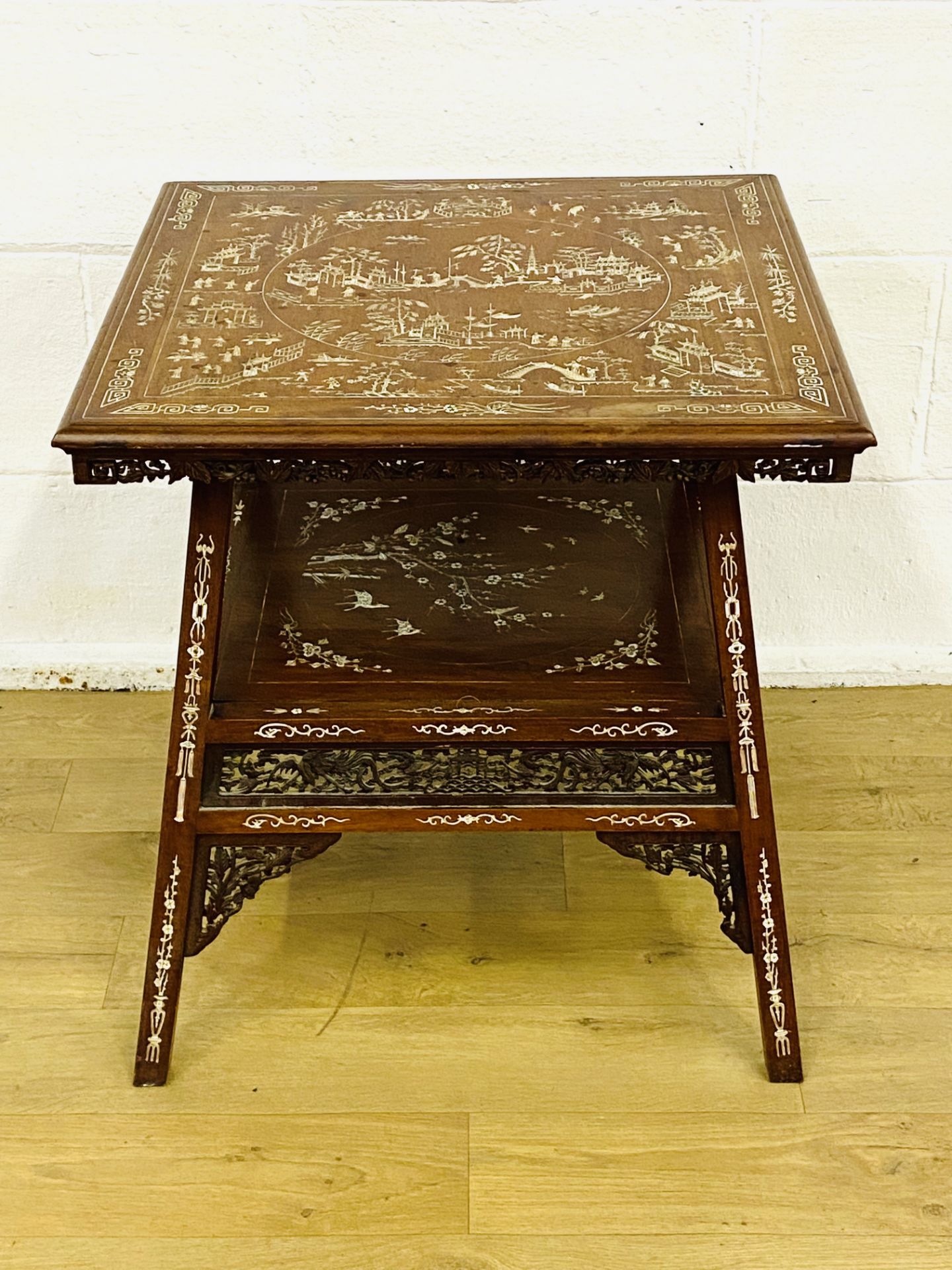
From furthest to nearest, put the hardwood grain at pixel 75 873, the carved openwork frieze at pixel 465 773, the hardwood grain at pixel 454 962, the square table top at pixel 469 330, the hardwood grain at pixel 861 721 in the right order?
1. the hardwood grain at pixel 861 721
2. the hardwood grain at pixel 75 873
3. the hardwood grain at pixel 454 962
4. the carved openwork frieze at pixel 465 773
5. the square table top at pixel 469 330

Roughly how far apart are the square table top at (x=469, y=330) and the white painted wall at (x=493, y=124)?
174 millimetres

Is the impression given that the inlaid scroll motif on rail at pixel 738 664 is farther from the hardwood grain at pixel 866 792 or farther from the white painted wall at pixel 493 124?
the white painted wall at pixel 493 124

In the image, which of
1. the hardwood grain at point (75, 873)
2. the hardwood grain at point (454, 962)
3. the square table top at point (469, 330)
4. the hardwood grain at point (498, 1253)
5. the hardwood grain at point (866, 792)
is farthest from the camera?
the hardwood grain at point (866, 792)

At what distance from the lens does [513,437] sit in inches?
53.9

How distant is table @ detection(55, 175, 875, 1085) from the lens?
1.40 metres

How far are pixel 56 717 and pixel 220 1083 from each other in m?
0.80

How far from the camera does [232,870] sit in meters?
1.67

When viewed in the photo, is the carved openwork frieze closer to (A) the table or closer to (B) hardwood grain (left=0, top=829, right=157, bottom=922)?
(A) the table

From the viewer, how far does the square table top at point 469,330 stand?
138 centimetres

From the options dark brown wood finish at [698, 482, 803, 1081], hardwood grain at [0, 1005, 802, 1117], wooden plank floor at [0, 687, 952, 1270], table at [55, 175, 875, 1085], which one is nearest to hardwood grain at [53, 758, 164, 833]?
wooden plank floor at [0, 687, 952, 1270]

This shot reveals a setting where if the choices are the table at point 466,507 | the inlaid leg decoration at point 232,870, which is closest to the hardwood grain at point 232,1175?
the table at point 466,507

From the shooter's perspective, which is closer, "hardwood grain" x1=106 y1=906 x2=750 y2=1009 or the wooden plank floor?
the wooden plank floor

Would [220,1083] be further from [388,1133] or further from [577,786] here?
[577,786]

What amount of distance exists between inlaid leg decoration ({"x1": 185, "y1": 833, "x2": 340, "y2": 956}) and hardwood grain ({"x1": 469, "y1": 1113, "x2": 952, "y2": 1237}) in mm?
363
